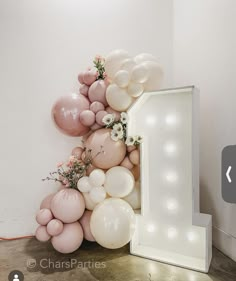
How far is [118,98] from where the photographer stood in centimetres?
170

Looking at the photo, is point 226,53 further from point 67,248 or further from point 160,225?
point 67,248

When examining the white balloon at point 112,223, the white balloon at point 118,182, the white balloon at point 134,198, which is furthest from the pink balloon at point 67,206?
the white balloon at point 134,198

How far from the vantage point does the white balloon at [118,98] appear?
1.69m

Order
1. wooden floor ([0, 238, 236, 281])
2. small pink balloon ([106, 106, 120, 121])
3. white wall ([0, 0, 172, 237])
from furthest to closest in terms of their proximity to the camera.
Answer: white wall ([0, 0, 172, 237]) → small pink balloon ([106, 106, 120, 121]) → wooden floor ([0, 238, 236, 281])

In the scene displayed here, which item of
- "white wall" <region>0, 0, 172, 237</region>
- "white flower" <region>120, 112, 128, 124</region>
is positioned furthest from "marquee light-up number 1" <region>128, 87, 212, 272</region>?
"white wall" <region>0, 0, 172, 237</region>

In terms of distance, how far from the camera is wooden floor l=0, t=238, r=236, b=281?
1.46 m

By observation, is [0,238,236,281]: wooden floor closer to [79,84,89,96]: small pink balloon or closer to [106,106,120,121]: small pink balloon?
[106,106,120,121]: small pink balloon

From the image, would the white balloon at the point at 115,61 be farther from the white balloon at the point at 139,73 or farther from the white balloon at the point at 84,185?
the white balloon at the point at 84,185

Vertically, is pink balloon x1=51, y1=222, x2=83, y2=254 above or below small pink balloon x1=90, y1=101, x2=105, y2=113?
below

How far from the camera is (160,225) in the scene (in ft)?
5.70

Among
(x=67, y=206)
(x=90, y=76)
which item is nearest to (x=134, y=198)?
(x=67, y=206)

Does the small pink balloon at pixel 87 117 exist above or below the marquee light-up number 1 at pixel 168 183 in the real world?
above

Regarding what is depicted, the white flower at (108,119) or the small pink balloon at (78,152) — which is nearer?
the white flower at (108,119)

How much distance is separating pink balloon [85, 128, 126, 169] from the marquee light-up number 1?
0.14 m
